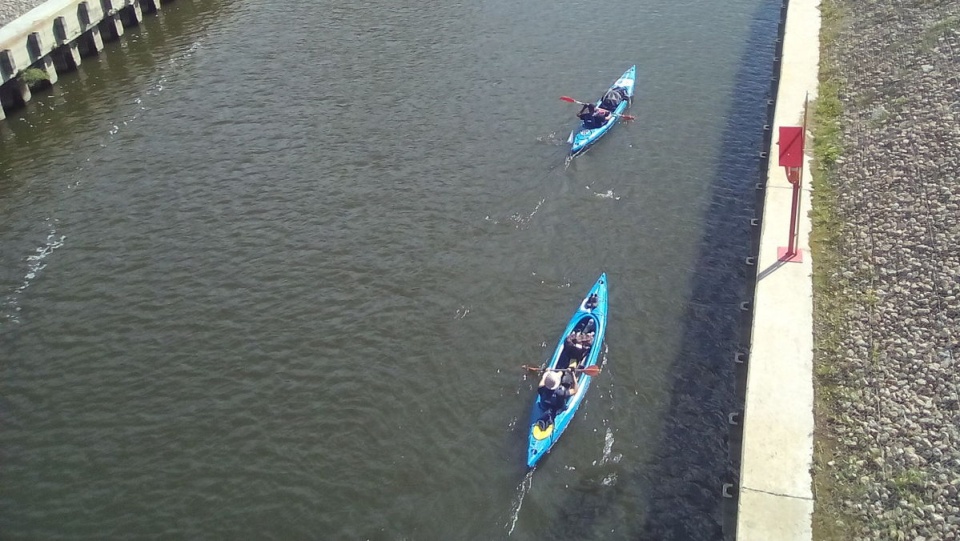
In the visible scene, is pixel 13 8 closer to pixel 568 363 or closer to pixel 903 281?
pixel 568 363

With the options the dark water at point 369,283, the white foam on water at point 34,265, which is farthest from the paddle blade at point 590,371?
the white foam on water at point 34,265

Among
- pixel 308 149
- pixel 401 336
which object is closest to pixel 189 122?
pixel 308 149

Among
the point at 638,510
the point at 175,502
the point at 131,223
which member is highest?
the point at 131,223

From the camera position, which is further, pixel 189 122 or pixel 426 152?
pixel 189 122

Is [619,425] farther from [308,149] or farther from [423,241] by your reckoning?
[308,149]

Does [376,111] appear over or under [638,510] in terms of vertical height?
over

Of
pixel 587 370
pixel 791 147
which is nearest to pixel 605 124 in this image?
pixel 791 147

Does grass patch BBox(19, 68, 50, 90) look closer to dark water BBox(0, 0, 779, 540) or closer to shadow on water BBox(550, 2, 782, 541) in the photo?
dark water BBox(0, 0, 779, 540)

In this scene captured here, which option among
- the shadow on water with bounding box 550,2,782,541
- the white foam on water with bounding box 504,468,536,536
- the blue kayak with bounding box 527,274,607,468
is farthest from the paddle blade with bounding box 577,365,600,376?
the white foam on water with bounding box 504,468,536,536
